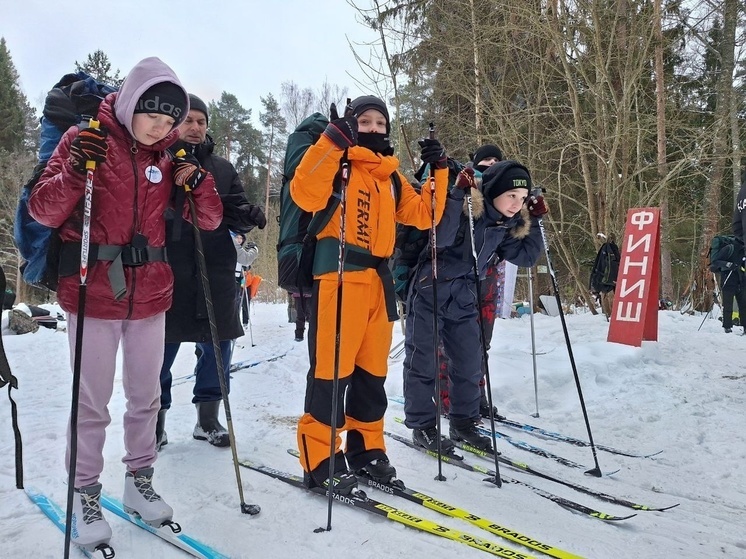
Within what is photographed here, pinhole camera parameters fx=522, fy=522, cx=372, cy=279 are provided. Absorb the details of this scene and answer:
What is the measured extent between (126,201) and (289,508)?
1.60 meters

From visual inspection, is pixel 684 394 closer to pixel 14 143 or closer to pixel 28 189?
pixel 28 189

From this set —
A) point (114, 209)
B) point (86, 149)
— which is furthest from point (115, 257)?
point (86, 149)

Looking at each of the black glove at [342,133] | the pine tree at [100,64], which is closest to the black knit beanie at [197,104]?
the black glove at [342,133]

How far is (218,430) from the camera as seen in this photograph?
345cm

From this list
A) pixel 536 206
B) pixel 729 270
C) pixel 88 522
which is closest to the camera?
pixel 88 522

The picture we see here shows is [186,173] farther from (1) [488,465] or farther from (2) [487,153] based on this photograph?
(2) [487,153]

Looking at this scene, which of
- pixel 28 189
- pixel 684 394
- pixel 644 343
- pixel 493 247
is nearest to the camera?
pixel 28 189

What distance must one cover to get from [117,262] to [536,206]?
278cm

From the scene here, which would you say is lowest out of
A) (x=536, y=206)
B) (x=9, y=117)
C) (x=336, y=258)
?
(x=336, y=258)

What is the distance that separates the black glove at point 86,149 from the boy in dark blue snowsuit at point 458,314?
208 cm

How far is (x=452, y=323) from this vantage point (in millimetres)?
3646

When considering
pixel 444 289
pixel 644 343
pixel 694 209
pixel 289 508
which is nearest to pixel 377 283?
pixel 444 289

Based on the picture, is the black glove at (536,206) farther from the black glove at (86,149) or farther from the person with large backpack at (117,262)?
the black glove at (86,149)

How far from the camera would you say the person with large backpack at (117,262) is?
206 cm
